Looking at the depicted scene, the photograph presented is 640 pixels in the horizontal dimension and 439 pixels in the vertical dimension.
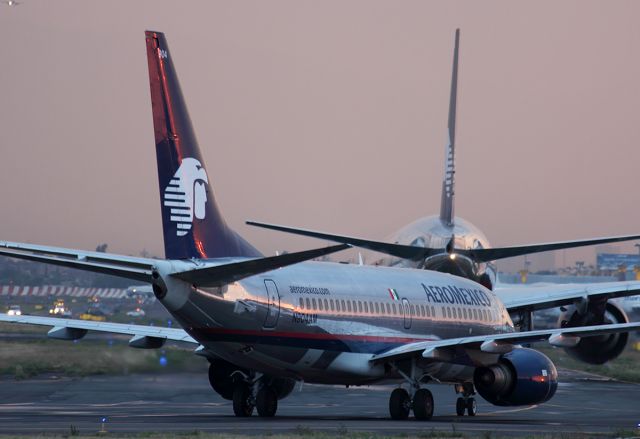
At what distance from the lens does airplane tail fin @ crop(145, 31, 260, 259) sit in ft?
80.6

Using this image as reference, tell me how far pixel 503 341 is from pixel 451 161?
1675cm

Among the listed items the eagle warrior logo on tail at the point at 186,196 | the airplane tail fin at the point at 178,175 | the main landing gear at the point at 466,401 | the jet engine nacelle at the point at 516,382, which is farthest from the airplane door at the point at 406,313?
the eagle warrior logo on tail at the point at 186,196

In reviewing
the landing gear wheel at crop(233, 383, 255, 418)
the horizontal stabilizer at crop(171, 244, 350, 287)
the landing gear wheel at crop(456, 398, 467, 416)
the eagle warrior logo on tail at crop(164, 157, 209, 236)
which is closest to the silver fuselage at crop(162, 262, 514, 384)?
the horizontal stabilizer at crop(171, 244, 350, 287)

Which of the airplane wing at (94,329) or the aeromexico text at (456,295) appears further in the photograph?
the aeromexico text at (456,295)

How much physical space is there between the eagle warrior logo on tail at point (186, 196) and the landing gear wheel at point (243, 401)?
496 cm

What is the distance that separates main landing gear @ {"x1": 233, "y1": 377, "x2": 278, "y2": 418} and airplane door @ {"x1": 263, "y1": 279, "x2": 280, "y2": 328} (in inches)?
121

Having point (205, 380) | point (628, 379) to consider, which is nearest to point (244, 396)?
point (205, 380)

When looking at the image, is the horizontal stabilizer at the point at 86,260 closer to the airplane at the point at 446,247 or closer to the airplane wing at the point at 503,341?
the airplane wing at the point at 503,341

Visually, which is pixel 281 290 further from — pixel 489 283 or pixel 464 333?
pixel 489 283

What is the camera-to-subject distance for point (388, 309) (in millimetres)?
29203

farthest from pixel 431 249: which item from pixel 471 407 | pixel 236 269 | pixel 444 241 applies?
pixel 236 269

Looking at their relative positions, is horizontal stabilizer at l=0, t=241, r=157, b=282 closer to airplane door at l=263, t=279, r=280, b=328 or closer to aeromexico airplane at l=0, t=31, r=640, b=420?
aeromexico airplane at l=0, t=31, r=640, b=420

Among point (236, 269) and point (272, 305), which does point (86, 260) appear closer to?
point (236, 269)

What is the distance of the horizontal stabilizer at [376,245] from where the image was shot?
3409 centimetres
